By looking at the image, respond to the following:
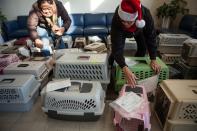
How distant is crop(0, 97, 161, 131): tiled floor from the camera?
3.45 feet

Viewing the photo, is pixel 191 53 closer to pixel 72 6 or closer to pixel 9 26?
pixel 72 6

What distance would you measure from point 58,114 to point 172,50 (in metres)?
1.76

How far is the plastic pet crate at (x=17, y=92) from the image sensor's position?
111 centimetres

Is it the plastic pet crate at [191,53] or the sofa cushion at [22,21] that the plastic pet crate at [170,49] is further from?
the sofa cushion at [22,21]

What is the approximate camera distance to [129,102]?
0.92m

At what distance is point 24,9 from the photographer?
4.04m

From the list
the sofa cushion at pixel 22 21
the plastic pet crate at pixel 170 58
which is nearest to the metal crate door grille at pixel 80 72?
the plastic pet crate at pixel 170 58

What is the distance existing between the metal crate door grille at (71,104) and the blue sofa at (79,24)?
2690 mm

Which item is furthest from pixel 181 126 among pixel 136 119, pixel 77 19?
pixel 77 19

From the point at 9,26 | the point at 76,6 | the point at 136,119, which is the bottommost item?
the point at 136,119

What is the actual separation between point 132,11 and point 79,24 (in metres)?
3.01

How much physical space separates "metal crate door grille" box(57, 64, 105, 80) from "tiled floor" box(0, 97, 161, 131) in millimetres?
283

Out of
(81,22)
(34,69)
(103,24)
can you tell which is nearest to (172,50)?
(34,69)

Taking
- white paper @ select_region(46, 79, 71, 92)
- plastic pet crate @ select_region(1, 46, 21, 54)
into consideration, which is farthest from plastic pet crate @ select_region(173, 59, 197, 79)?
plastic pet crate @ select_region(1, 46, 21, 54)
